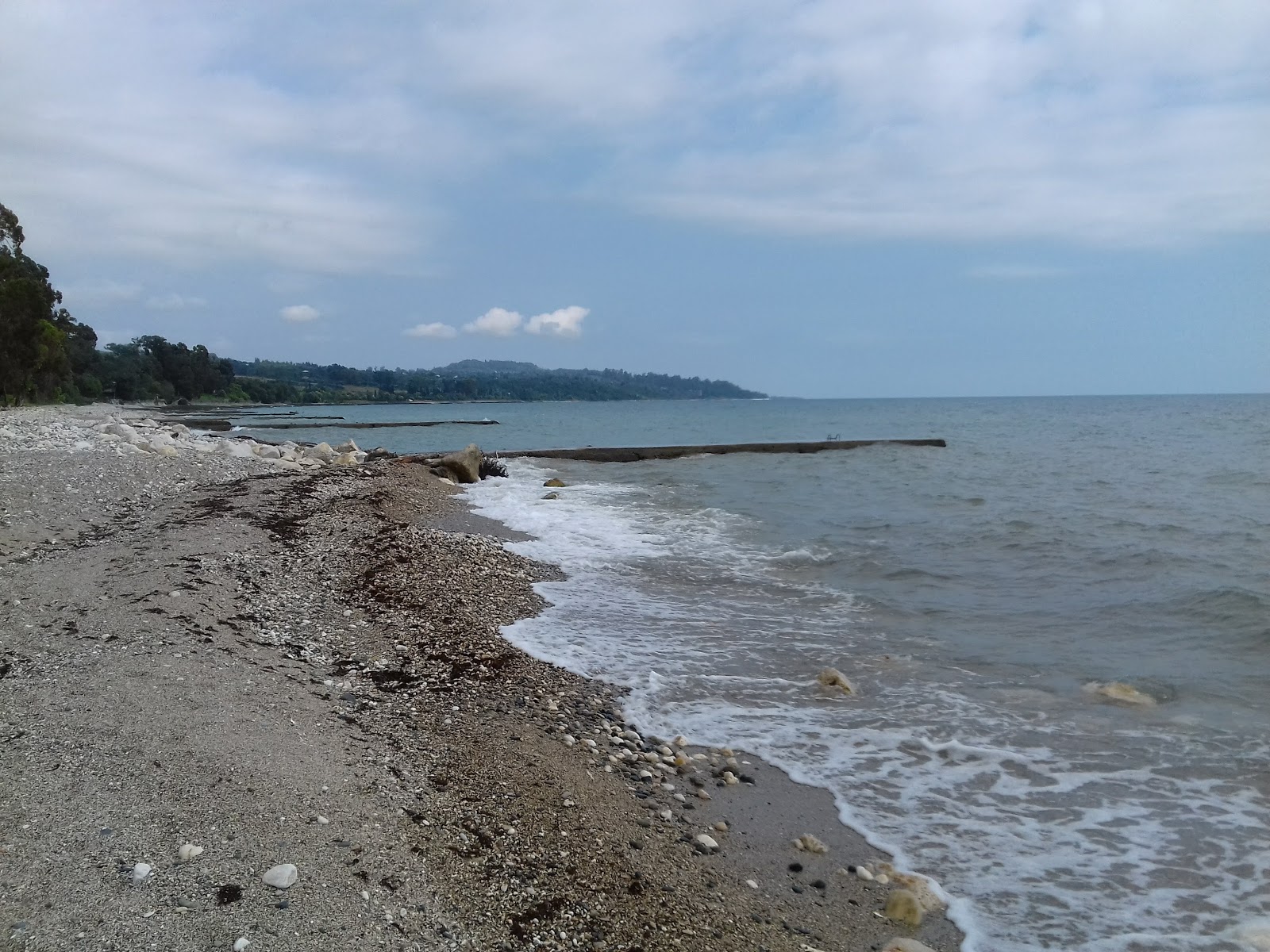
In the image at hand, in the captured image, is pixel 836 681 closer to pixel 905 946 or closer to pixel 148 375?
pixel 905 946

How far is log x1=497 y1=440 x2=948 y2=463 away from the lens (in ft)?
123

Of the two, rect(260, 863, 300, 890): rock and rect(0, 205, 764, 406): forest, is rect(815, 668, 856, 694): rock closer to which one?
rect(260, 863, 300, 890): rock

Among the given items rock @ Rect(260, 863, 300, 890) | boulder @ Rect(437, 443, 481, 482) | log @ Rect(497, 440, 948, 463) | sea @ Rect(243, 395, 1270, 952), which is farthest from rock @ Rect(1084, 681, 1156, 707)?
log @ Rect(497, 440, 948, 463)

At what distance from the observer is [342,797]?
176 inches

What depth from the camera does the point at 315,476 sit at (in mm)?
20391

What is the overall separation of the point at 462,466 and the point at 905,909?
2218 centimetres

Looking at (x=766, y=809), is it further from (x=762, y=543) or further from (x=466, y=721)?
(x=762, y=543)

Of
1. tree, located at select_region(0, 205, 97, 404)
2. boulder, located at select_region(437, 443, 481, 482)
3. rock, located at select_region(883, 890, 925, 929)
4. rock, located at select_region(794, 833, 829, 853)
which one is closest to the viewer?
rock, located at select_region(883, 890, 925, 929)

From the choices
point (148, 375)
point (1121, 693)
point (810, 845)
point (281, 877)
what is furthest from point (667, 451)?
point (148, 375)

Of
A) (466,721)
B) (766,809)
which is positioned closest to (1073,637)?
(766,809)

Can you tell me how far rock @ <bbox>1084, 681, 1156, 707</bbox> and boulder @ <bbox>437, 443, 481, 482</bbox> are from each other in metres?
20.1

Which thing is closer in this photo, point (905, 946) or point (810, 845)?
point (905, 946)

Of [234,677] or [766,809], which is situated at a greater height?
[234,677]

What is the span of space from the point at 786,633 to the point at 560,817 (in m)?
5.12
